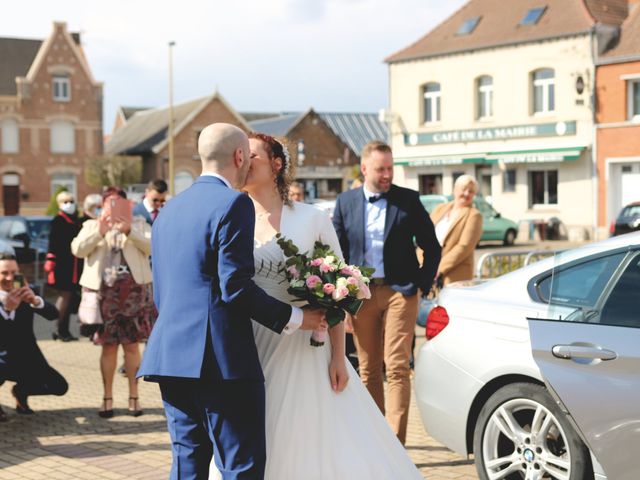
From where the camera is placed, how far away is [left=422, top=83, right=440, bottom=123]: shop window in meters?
45.2

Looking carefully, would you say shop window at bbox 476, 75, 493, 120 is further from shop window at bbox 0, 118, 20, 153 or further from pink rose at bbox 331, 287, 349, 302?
pink rose at bbox 331, 287, 349, 302

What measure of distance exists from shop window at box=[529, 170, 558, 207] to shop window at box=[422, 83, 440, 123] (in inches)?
229

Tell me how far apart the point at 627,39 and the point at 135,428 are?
3546 cm

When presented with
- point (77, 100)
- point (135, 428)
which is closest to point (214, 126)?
point (135, 428)

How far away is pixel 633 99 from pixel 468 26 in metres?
9.24

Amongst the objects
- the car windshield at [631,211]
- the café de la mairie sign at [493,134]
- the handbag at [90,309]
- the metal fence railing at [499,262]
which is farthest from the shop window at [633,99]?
the handbag at [90,309]

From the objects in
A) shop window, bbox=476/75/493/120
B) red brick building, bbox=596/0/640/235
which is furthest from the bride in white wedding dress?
shop window, bbox=476/75/493/120

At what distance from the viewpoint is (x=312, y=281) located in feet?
13.8

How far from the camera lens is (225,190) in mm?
3824

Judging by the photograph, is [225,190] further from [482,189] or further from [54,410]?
[482,189]

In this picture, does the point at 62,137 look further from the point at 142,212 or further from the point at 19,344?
the point at 19,344

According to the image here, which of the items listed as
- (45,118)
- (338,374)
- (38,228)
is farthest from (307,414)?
(45,118)

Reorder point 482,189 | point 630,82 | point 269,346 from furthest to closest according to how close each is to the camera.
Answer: point 482,189 → point 630,82 → point 269,346

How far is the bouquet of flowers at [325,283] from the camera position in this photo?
13.8 feet
